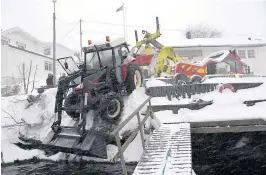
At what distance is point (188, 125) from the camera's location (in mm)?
5293

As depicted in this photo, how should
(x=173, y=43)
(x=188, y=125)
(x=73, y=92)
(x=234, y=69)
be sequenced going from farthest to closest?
(x=173, y=43) < (x=234, y=69) < (x=73, y=92) < (x=188, y=125)

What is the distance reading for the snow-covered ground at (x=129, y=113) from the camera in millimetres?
5637

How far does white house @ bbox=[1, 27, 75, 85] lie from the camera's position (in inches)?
832

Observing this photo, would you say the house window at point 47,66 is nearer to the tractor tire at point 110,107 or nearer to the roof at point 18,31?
the roof at point 18,31

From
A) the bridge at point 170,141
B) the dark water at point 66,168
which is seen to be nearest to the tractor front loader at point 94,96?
the dark water at point 66,168

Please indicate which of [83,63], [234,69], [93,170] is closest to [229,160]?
[93,170]

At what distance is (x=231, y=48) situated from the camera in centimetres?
2420

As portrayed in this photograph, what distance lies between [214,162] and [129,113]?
95.3 inches

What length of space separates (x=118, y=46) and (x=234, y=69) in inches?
249

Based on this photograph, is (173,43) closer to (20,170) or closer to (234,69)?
(234,69)

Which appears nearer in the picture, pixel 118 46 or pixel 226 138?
pixel 226 138

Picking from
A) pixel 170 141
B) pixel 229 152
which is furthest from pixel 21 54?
pixel 170 141

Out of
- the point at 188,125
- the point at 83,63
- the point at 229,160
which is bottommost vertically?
the point at 229,160

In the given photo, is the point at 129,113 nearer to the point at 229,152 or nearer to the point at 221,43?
the point at 229,152
